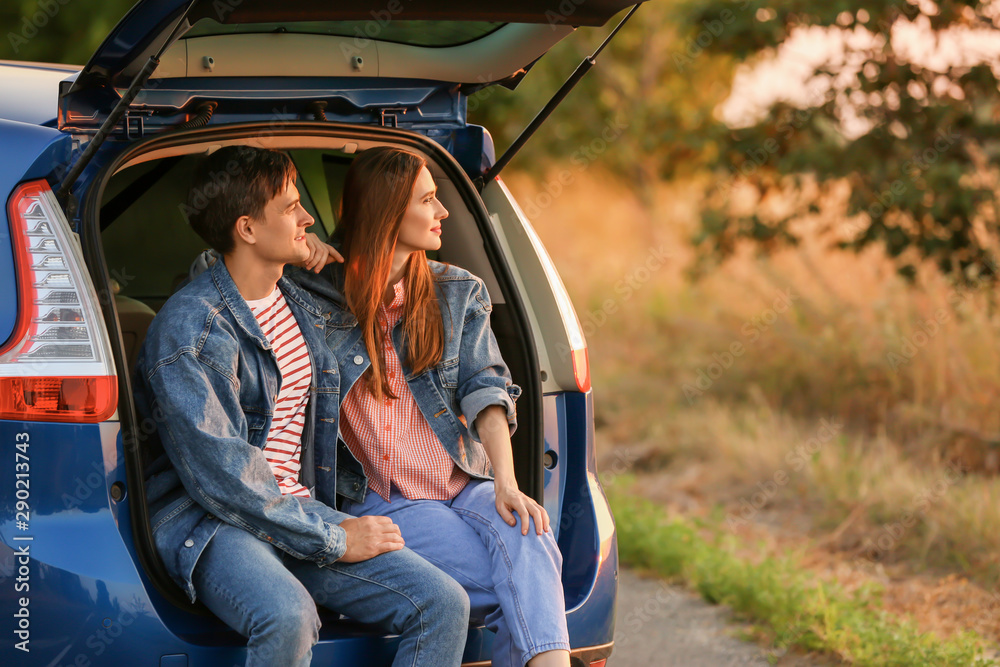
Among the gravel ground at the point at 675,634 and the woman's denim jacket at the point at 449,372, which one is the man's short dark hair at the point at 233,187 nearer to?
the woman's denim jacket at the point at 449,372

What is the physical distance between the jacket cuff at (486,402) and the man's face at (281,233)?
533 millimetres

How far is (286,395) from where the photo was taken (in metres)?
2.48

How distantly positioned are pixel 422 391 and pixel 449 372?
8cm

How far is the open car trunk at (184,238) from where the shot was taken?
2.20m

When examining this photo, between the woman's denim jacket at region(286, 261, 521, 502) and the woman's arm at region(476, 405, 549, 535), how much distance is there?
3 cm

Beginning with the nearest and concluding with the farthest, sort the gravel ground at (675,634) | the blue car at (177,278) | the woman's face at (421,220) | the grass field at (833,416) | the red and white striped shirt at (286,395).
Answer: the blue car at (177,278), the red and white striped shirt at (286,395), the woman's face at (421,220), the gravel ground at (675,634), the grass field at (833,416)

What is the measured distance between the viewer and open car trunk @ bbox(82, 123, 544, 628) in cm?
220

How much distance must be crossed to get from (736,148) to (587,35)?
697 centimetres

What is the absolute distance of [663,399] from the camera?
739 cm

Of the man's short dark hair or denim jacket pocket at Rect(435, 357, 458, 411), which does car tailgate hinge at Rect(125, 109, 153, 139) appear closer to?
the man's short dark hair

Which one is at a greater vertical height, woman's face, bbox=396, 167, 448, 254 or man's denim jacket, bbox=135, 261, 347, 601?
woman's face, bbox=396, 167, 448, 254

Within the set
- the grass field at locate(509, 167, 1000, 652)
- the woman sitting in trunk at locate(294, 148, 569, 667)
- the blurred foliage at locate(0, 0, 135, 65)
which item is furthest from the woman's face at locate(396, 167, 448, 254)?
the blurred foliage at locate(0, 0, 135, 65)

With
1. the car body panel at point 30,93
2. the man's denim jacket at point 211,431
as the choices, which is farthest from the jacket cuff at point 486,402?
the car body panel at point 30,93

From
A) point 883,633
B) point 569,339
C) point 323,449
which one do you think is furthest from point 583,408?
point 883,633
